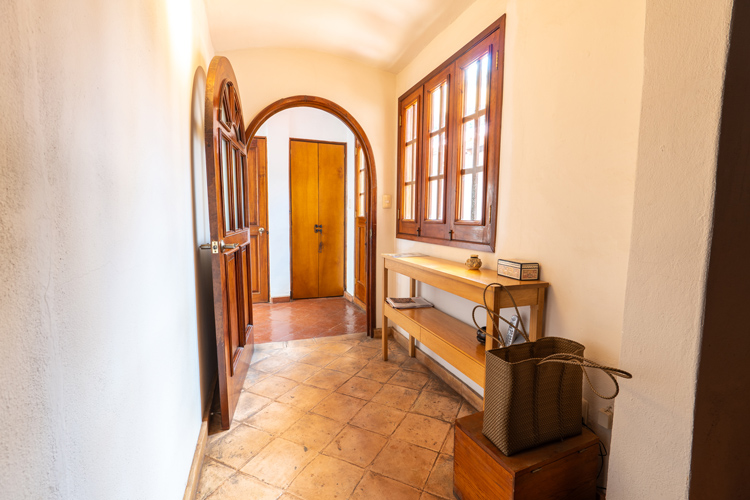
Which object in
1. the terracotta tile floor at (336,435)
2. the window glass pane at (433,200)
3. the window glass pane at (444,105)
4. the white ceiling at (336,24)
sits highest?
the white ceiling at (336,24)

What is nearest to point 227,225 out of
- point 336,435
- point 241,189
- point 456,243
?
point 241,189

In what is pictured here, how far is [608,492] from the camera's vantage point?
4.03 ft

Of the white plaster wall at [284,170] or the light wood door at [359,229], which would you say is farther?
the white plaster wall at [284,170]

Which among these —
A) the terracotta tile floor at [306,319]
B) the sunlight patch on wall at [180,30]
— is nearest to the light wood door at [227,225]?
the sunlight patch on wall at [180,30]

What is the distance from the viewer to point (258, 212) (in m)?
4.87

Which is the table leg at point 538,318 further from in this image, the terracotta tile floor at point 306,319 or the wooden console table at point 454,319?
the terracotta tile floor at point 306,319

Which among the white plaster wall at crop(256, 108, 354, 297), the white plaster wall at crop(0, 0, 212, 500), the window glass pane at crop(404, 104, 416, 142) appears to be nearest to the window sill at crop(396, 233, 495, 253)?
the window glass pane at crop(404, 104, 416, 142)

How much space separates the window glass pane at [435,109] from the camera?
275 cm

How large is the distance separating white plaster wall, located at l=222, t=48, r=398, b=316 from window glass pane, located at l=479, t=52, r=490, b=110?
4.55 feet

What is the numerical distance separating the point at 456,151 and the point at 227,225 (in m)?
1.65

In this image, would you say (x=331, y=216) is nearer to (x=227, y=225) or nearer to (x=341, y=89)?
(x=341, y=89)

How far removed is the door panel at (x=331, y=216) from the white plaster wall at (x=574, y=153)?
3425 mm

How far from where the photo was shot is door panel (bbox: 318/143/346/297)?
17.3 feet

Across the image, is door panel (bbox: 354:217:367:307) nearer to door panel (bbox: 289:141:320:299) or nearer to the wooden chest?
door panel (bbox: 289:141:320:299)
